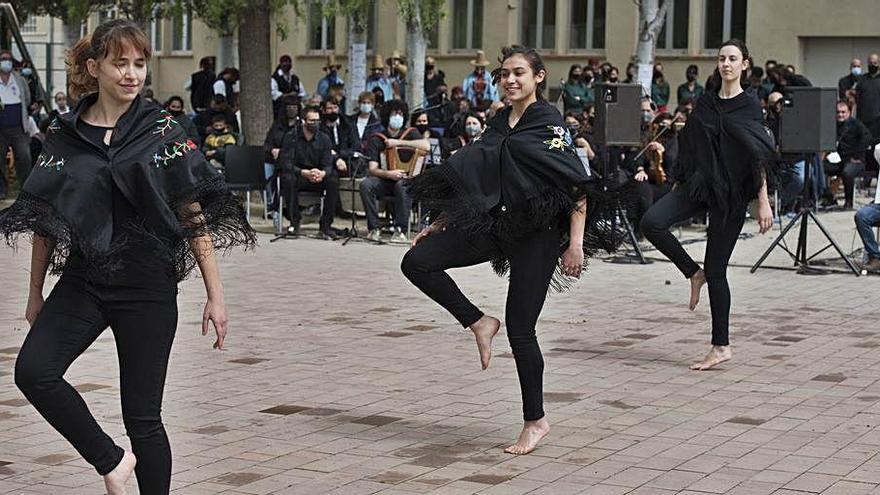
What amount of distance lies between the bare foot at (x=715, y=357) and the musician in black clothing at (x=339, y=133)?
31.6ft

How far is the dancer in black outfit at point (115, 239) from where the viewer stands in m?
5.12

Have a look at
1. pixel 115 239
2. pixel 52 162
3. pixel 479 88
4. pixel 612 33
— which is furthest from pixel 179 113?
pixel 612 33

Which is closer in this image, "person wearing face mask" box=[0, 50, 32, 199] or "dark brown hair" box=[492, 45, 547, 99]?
"dark brown hair" box=[492, 45, 547, 99]

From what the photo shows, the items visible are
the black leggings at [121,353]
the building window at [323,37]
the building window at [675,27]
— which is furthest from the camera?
the building window at [323,37]

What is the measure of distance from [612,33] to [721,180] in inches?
1110

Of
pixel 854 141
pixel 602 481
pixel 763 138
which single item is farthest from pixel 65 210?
pixel 854 141

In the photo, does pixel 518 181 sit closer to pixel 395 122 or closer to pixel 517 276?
pixel 517 276

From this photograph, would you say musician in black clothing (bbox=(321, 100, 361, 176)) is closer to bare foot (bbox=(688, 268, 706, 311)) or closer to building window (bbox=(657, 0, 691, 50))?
bare foot (bbox=(688, 268, 706, 311))

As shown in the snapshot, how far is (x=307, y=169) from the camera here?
1809cm

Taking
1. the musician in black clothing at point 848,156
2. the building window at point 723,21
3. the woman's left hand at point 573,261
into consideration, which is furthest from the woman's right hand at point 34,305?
the building window at point 723,21

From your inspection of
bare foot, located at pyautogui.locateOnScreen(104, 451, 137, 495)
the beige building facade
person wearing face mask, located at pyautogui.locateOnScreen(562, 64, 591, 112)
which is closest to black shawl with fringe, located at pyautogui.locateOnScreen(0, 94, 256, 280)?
bare foot, located at pyautogui.locateOnScreen(104, 451, 137, 495)

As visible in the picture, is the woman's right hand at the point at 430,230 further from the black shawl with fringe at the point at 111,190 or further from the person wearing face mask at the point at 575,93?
the person wearing face mask at the point at 575,93

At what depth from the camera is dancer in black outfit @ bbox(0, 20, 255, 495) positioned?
5.12 m

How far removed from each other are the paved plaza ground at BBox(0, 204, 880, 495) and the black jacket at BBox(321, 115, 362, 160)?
18.8 feet
